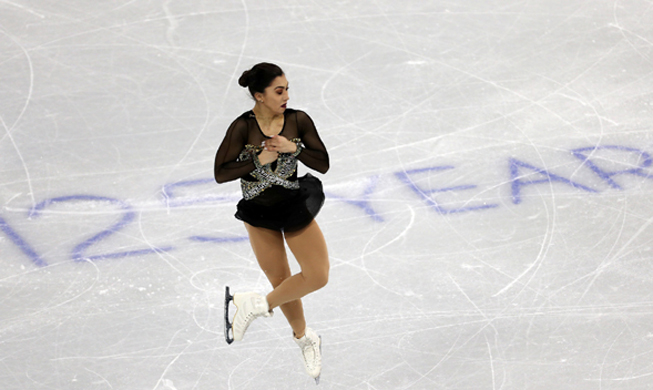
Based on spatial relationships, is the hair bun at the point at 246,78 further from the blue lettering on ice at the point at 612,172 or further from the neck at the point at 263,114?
the blue lettering on ice at the point at 612,172

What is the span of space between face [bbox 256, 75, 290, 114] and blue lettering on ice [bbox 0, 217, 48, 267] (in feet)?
8.99

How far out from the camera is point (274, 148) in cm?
364

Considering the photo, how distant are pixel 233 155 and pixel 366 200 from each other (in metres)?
2.54

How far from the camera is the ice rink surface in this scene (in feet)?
16.0

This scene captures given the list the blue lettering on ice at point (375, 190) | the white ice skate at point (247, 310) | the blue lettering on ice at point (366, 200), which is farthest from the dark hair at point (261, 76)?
the blue lettering on ice at point (366, 200)

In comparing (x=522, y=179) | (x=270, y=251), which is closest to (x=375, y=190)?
(x=522, y=179)

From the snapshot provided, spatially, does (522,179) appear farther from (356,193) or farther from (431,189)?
(356,193)

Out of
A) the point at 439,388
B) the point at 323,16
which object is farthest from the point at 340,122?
the point at 439,388

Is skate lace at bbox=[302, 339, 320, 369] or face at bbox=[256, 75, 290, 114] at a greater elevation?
face at bbox=[256, 75, 290, 114]

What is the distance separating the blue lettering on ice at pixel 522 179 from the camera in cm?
618

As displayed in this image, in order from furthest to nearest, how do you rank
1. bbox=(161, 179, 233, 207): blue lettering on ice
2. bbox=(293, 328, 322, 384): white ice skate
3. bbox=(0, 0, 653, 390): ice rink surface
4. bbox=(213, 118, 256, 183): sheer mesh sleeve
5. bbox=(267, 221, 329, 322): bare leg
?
bbox=(161, 179, 233, 207): blue lettering on ice → bbox=(0, 0, 653, 390): ice rink surface → bbox=(293, 328, 322, 384): white ice skate → bbox=(267, 221, 329, 322): bare leg → bbox=(213, 118, 256, 183): sheer mesh sleeve

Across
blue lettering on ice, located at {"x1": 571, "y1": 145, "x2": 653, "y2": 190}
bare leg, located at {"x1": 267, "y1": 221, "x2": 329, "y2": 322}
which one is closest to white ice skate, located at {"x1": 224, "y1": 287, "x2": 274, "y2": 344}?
bare leg, located at {"x1": 267, "y1": 221, "x2": 329, "y2": 322}

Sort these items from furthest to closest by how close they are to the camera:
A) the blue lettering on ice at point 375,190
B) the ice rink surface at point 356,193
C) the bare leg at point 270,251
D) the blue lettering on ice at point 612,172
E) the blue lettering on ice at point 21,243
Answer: the blue lettering on ice at point 612,172
the blue lettering on ice at point 375,190
the blue lettering on ice at point 21,243
the ice rink surface at point 356,193
the bare leg at point 270,251

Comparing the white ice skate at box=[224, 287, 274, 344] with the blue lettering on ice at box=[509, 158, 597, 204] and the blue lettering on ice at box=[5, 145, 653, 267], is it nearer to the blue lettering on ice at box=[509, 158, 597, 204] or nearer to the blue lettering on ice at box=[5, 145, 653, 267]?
the blue lettering on ice at box=[5, 145, 653, 267]
